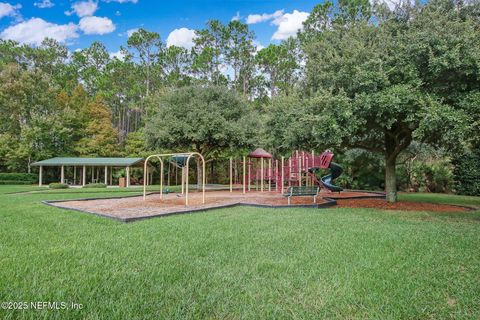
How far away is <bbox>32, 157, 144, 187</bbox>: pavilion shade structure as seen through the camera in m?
27.9

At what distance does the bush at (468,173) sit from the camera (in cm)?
1709

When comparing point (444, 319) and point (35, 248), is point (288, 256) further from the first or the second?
point (35, 248)

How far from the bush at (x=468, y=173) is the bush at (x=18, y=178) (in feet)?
113

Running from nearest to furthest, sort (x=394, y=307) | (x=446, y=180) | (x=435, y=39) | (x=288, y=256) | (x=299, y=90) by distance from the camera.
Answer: (x=394, y=307), (x=288, y=256), (x=435, y=39), (x=299, y=90), (x=446, y=180)

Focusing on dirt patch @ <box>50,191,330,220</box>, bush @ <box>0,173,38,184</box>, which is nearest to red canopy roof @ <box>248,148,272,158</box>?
dirt patch @ <box>50,191,330,220</box>

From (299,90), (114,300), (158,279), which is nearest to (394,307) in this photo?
(158,279)

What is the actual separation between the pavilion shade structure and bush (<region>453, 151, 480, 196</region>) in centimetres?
2390

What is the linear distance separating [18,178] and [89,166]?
607 cm

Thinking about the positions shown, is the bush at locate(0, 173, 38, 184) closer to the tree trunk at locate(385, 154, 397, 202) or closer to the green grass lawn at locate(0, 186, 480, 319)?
the green grass lawn at locate(0, 186, 480, 319)

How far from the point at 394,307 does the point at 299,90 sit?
9.02 m

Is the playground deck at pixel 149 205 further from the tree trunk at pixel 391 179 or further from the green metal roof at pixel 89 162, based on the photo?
the green metal roof at pixel 89 162

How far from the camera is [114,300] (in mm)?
2861

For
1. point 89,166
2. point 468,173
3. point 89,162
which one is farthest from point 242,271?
point 89,166

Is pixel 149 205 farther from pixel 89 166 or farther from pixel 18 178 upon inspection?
pixel 18 178
